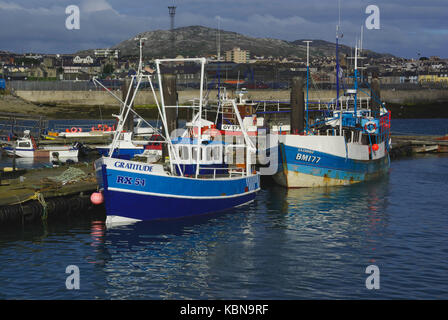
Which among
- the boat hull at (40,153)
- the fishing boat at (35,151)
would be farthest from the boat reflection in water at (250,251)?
the fishing boat at (35,151)

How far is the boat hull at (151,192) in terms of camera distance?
1091 inches

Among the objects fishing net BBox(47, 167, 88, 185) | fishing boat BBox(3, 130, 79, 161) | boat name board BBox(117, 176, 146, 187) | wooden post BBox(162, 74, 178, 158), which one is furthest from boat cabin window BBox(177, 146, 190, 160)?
fishing boat BBox(3, 130, 79, 161)

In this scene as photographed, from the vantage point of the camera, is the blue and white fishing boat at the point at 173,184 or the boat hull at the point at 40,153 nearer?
the blue and white fishing boat at the point at 173,184

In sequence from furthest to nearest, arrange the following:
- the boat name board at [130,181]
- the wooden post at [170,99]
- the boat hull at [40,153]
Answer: the boat hull at [40,153] < the wooden post at [170,99] < the boat name board at [130,181]

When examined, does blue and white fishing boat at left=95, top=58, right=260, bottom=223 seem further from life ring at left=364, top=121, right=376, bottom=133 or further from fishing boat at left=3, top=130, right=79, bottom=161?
fishing boat at left=3, top=130, right=79, bottom=161

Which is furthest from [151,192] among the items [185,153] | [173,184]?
[185,153]

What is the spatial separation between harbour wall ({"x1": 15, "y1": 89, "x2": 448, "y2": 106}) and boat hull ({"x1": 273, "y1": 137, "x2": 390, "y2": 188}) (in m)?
92.2

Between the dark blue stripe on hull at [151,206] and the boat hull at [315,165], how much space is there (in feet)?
33.9

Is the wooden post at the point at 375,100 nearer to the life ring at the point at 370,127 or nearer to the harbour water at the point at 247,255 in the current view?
the life ring at the point at 370,127

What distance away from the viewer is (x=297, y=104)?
4853 cm

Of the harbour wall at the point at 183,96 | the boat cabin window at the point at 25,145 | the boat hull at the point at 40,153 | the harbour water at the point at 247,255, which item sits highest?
the harbour wall at the point at 183,96

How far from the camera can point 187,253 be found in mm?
25094

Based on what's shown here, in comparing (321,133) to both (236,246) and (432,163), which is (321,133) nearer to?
(432,163)

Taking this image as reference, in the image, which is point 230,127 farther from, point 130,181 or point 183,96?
point 183,96
